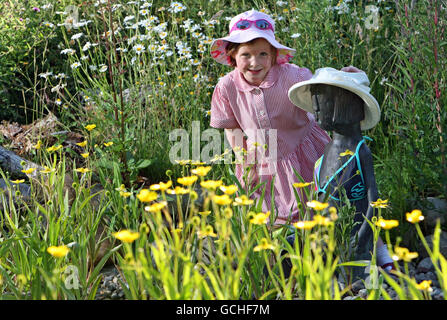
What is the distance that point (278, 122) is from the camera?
3.39 metres

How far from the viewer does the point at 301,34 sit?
436cm

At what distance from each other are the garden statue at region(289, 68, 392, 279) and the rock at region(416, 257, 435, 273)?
23 cm

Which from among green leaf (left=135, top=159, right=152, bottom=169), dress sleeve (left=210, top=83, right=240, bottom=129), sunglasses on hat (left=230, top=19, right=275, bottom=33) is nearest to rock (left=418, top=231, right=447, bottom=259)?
dress sleeve (left=210, top=83, right=240, bottom=129)

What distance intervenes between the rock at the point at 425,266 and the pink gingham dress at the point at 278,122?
751mm

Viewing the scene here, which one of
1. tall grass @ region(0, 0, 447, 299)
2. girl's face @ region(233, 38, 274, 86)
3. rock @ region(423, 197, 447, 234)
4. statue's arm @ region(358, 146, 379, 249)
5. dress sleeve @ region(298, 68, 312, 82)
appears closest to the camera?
tall grass @ region(0, 0, 447, 299)

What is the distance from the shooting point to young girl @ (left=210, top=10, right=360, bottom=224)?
3.31 metres

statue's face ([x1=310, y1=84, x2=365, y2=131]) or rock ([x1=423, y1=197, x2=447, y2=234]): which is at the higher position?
statue's face ([x1=310, y1=84, x2=365, y2=131])

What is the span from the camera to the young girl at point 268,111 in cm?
331

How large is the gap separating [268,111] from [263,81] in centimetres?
17

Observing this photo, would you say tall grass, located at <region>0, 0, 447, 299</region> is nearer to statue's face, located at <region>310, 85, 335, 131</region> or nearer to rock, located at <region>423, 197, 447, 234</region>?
rock, located at <region>423, 197, 447, 234</region>

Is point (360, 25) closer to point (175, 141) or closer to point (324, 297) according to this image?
point (175, 141)

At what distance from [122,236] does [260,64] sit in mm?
1846
